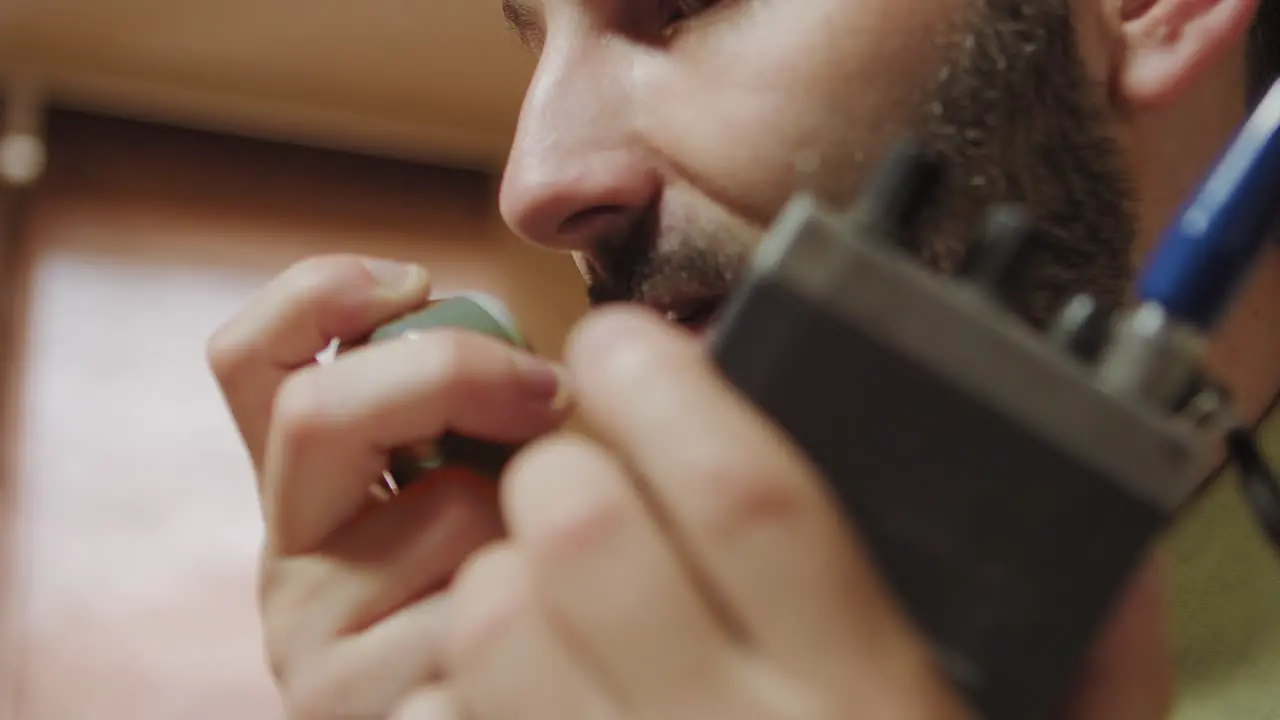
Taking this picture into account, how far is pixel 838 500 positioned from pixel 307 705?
0.24m

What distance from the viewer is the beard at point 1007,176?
53cm

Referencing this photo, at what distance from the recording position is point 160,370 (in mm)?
1268

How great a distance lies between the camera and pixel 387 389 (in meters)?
0.39

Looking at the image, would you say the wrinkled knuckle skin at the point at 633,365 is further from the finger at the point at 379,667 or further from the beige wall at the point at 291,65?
the beige wall at the point at 291,65

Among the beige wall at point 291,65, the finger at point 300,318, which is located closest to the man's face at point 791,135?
the finger at point 300,318

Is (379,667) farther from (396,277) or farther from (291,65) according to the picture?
(291,65)

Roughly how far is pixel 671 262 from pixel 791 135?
0.08 meters

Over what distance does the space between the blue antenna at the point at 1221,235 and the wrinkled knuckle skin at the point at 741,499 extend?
0.37 ft

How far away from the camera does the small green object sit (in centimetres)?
42

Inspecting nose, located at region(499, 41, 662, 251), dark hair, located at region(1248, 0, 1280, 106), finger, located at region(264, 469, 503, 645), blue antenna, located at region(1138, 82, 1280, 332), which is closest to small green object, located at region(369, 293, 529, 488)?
finger, located at region(264, 469, 503, 645)

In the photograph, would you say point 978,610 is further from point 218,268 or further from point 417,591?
point 218,268

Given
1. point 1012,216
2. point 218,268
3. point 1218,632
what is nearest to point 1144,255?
point 1218,632

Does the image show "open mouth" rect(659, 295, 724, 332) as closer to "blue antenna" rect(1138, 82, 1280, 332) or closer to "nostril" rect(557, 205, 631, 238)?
"nostril" rect(557, 205, 631, 238)

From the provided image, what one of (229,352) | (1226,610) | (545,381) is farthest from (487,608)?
(1226,610)
